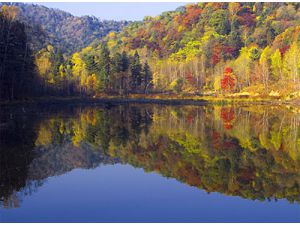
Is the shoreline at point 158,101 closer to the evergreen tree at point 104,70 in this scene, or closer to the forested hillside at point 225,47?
the evergreen tree at point 104,70

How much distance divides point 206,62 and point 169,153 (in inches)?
3370

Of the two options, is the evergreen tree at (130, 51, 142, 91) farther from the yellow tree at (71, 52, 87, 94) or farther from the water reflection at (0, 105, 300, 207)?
the water reflection at (0, 105, 300, 207)

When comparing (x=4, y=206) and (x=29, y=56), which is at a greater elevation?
(x=29, y=56)

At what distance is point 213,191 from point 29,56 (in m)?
41.3

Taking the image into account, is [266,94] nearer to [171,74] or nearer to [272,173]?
[171,74]

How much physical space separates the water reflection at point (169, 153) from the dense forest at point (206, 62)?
76.0 ft

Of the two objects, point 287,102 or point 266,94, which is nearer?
point 287,102

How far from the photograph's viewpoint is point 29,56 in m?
49.6

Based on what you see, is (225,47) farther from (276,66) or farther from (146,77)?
(276,66)

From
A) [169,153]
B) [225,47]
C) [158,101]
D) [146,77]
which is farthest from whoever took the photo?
[225,47]

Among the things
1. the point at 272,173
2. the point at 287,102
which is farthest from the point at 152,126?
the point at 287,102

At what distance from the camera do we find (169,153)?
18828 millimetres

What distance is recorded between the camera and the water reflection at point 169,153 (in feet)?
43.6

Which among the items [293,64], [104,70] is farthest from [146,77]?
[293,64]
